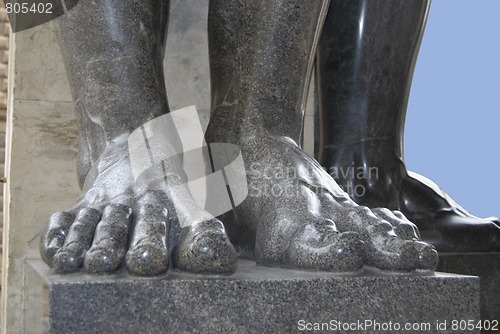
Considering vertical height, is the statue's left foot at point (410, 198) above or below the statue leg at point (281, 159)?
below

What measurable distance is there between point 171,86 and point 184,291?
101 cm

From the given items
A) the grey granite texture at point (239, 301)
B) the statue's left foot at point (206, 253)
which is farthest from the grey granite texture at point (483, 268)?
the statue's left foot at point (206, 253)

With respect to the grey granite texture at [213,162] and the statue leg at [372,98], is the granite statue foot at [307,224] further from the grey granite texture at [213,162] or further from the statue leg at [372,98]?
the statue leg at [372,98]

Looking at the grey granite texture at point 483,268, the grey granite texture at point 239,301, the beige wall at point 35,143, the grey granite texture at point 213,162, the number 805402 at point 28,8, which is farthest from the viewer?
the beige wall at point 35,143

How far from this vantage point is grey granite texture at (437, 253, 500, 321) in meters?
1.42

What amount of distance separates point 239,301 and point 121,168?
12.7 inches

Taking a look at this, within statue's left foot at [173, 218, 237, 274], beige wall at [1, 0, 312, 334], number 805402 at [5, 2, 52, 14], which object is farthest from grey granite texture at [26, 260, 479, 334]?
beige wall at [1, 0, 312, 334]

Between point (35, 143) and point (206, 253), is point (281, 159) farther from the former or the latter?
point (35, 143)

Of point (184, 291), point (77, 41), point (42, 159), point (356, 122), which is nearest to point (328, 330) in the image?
point (184, 291)

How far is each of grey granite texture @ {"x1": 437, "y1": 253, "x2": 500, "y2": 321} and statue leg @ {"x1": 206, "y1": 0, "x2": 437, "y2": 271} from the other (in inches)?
16.8

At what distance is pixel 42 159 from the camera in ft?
5.32

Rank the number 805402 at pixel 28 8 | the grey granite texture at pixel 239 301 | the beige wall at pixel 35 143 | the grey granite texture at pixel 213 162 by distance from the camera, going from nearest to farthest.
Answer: the grey granite texture at pixel 239 301, the grey granite texture at pixel 213 162, the number 805402 at pixel 28 8, the beige wall at pixel 35 143

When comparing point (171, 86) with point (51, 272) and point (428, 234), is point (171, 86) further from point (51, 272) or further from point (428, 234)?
point (51, 272)

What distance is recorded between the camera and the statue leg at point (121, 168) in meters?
0.85
